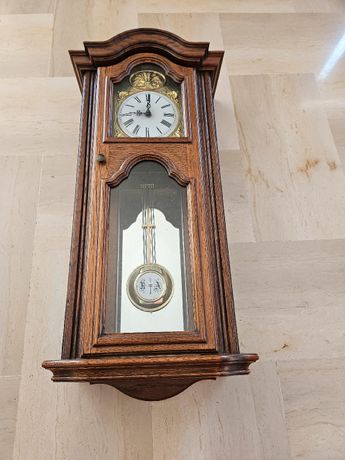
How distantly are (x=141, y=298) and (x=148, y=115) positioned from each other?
332 millimetres

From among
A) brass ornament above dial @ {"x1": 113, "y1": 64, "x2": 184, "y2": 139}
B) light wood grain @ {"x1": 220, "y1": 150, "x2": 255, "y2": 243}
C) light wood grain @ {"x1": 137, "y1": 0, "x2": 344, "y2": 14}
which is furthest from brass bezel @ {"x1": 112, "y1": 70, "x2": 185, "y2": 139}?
light wood grain @ {"x1": 137, "y1": 0, "x2": 344, "y2": 14}

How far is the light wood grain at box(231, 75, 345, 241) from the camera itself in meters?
0.79

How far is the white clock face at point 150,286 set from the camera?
1.89 feet

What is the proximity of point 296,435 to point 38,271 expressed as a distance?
54 centimetres

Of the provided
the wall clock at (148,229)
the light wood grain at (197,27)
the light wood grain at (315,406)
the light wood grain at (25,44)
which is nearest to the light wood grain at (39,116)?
the light wood grain at (25,44)

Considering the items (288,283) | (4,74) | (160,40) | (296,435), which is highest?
(4,74)

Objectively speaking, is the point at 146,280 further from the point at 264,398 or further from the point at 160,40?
the point at 160,40

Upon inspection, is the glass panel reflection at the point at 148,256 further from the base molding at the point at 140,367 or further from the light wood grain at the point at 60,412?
the light wood grain at the point at 60,412

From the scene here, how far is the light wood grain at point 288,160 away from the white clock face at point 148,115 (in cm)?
23

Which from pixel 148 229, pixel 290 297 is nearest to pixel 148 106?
pixel 148 229

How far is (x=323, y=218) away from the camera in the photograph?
0.79 meters

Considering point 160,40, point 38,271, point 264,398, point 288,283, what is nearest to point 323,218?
point 288,283

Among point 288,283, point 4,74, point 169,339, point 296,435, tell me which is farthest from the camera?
point 4,74

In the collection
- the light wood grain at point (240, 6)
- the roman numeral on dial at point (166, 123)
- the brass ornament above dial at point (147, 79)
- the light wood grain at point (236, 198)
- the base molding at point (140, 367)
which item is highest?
the light wood grain at point (240, 6)
